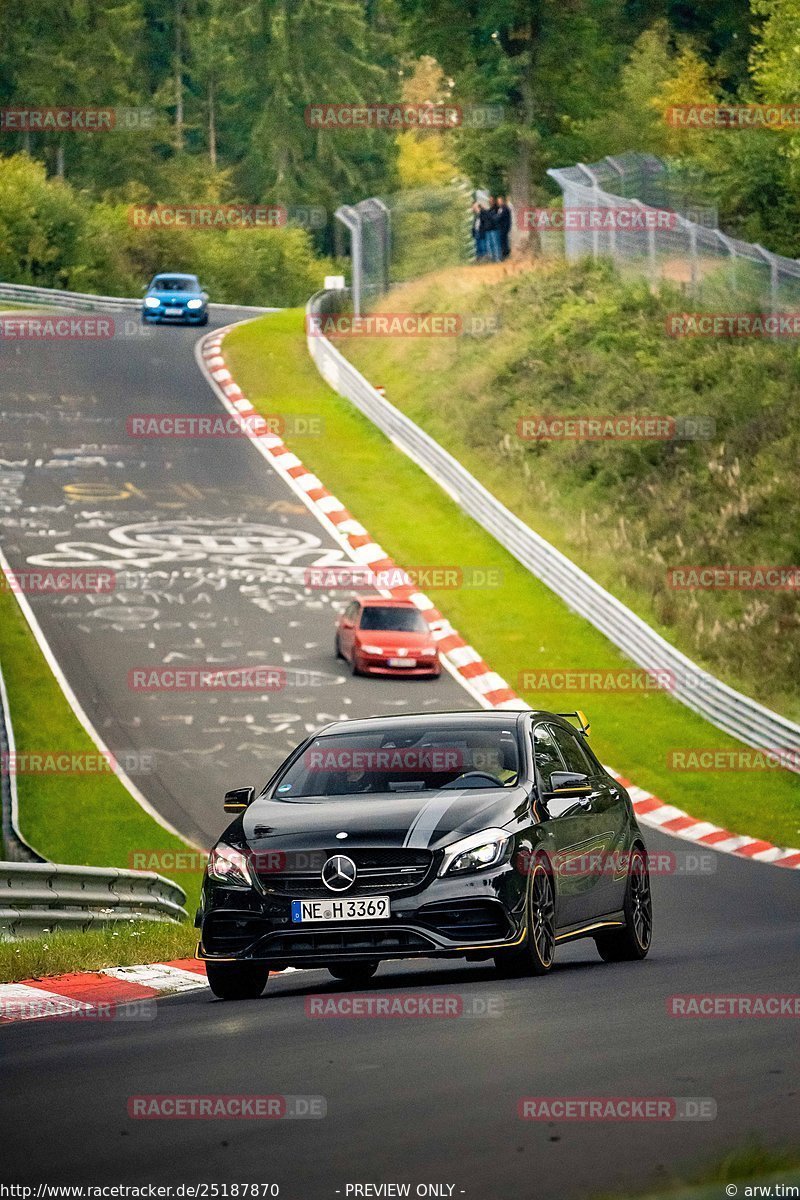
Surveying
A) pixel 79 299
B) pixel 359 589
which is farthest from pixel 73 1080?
pixel 79 299

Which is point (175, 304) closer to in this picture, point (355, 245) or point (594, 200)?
point (355, 245)

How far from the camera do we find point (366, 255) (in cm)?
5062

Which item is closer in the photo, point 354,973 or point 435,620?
point 354,973

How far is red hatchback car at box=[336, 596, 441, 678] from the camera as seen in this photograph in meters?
29.4

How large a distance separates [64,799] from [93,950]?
11582mm

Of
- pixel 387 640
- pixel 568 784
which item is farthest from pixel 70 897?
pixel 387 640

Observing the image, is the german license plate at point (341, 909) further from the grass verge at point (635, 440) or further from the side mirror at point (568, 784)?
the grass verge at point (635, 440)

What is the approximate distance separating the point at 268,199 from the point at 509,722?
3747 inches

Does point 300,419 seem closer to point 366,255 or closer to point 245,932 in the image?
point 366,255

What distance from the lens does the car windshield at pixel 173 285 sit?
57934mm

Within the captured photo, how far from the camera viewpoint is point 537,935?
11117mm

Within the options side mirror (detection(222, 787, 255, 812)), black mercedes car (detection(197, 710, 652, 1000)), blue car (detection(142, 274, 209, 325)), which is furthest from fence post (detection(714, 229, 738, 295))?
side mirror (detection(222, 787, 255, 812))

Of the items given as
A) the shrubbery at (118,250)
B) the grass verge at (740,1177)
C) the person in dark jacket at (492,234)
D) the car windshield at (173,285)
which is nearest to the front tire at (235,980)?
the grass verge at (740,1177)

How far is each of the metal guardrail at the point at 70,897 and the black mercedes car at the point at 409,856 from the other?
2.67 metres
